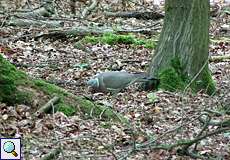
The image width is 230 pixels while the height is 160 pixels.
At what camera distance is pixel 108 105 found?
7.89 meters

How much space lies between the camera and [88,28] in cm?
1488

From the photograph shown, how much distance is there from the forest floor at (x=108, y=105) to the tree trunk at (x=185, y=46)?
0.42m

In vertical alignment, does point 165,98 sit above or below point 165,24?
below

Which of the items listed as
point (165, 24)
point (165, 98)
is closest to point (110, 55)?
point (165, 24)

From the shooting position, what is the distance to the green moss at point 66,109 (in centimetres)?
673

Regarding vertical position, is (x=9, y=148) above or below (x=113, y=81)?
above

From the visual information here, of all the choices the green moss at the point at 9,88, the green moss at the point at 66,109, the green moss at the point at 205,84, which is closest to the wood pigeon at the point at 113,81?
the green moss at the point at 205,84

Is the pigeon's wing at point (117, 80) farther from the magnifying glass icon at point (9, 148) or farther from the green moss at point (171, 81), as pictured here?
the magnifying glass icon at point (9, 148)

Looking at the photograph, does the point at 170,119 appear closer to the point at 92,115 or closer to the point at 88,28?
the point at 92,115

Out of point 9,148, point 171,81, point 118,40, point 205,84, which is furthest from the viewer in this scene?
point 118,40

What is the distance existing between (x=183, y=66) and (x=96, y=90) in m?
1.50

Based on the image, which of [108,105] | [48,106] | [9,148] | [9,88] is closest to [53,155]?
[9,148]

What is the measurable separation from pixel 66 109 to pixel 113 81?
274 centimetres

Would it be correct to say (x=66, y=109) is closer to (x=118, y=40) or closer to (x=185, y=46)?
(x=185, y=46)
